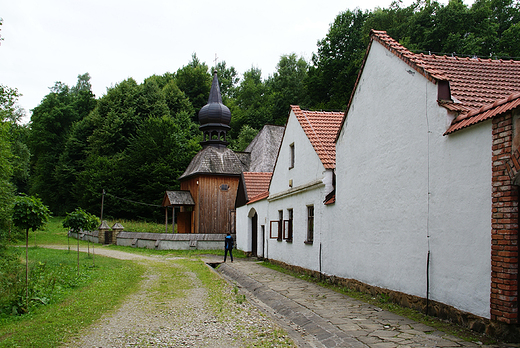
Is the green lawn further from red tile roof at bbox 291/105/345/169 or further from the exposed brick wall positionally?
the exposed brick wall

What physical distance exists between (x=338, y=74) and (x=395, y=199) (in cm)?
3774

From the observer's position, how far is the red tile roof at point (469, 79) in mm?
7341

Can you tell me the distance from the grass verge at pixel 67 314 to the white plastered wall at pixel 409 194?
6139 millimetres

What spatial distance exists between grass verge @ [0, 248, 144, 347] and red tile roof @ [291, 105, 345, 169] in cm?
710

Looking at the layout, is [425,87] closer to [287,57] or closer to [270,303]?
[270,303]

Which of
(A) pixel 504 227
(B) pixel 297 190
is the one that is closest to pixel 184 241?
(B) pixel 297 190

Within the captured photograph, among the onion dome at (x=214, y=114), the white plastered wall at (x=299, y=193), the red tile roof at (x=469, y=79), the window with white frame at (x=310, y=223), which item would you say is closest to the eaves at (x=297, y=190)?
the white plastered wall at (x=299, y=193)

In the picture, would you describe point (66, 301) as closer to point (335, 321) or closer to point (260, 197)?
point (335, 321)

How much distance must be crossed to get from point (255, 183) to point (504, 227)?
20900 millimetres

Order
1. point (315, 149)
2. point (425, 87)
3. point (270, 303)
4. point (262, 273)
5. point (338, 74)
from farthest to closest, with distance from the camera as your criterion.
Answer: point (338, 74) → point (262, 273) → point (315, 149) → point (270, 303) → point (425, 87)

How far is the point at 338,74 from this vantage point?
45344mm

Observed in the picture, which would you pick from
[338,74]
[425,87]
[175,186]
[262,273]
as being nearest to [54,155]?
[175,186]

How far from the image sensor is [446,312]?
7.50m

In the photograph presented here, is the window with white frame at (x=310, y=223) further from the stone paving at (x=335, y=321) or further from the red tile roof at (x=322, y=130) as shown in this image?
the stone paving at (x=335, y=321)
